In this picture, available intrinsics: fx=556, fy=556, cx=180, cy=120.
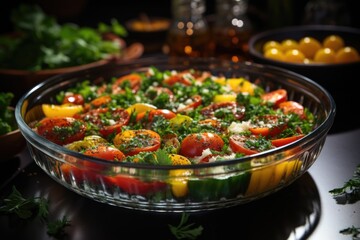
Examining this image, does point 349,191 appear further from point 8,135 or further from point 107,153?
point 8,135

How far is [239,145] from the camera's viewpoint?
1234mm

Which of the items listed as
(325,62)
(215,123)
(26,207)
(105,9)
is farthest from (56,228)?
(105,9)

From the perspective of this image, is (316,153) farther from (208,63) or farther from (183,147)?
(208,63)

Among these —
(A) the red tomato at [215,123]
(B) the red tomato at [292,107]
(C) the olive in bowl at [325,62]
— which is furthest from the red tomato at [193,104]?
(C) the olive in bowl at [325,62]

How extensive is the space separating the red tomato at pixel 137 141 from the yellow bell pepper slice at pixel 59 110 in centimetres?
25

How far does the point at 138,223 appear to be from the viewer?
118 cm

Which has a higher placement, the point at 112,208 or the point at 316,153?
the point at 316,153

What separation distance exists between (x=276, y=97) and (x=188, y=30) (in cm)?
65

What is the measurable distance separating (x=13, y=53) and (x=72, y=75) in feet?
1.57

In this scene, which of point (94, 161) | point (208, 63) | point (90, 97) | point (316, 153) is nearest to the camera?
point (94, 161)

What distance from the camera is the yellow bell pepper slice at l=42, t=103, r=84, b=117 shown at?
1508 mm

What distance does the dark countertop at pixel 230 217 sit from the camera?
1136mm

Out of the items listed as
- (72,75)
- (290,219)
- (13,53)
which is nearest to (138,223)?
(290,219)

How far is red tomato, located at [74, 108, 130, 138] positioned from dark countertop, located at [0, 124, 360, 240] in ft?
0.59
